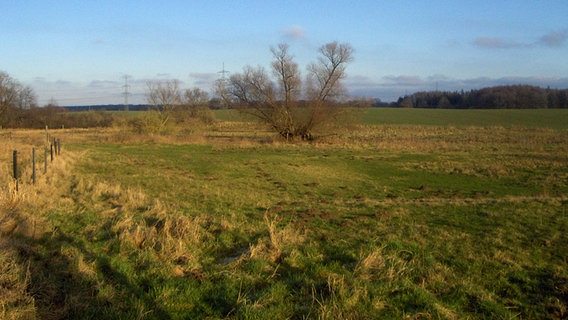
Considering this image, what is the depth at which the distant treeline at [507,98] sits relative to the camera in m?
108

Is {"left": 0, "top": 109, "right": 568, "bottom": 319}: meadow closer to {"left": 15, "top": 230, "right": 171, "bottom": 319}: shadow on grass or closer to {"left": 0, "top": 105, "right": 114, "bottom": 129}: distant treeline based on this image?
{"left": 15, "top": 230, "right": 171, "bottom": 319}: shadow on grass

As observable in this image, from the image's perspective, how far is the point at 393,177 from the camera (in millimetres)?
19109

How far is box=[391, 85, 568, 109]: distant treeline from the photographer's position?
10788cm

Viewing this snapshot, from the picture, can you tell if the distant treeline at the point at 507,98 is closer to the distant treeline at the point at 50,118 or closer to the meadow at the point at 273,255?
the distant treeline at the point at 50,118

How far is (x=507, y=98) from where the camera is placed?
361ft

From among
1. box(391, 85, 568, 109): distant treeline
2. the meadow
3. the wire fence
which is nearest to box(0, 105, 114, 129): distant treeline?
the wire fence

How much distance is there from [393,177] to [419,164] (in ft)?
15.8

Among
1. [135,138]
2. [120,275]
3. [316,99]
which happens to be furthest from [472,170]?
[135,138]

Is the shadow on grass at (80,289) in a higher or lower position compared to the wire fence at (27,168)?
lower

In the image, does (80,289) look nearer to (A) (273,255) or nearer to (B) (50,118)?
(A) (273,255)

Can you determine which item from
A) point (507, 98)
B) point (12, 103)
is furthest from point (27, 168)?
point (507, 98)

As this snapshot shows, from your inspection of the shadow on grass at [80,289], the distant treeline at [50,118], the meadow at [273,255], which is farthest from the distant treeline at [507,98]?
the shadow on grass at [80,289]

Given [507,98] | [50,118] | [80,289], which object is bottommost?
[80,289]

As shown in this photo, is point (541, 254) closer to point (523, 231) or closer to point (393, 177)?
point (523, 231)
